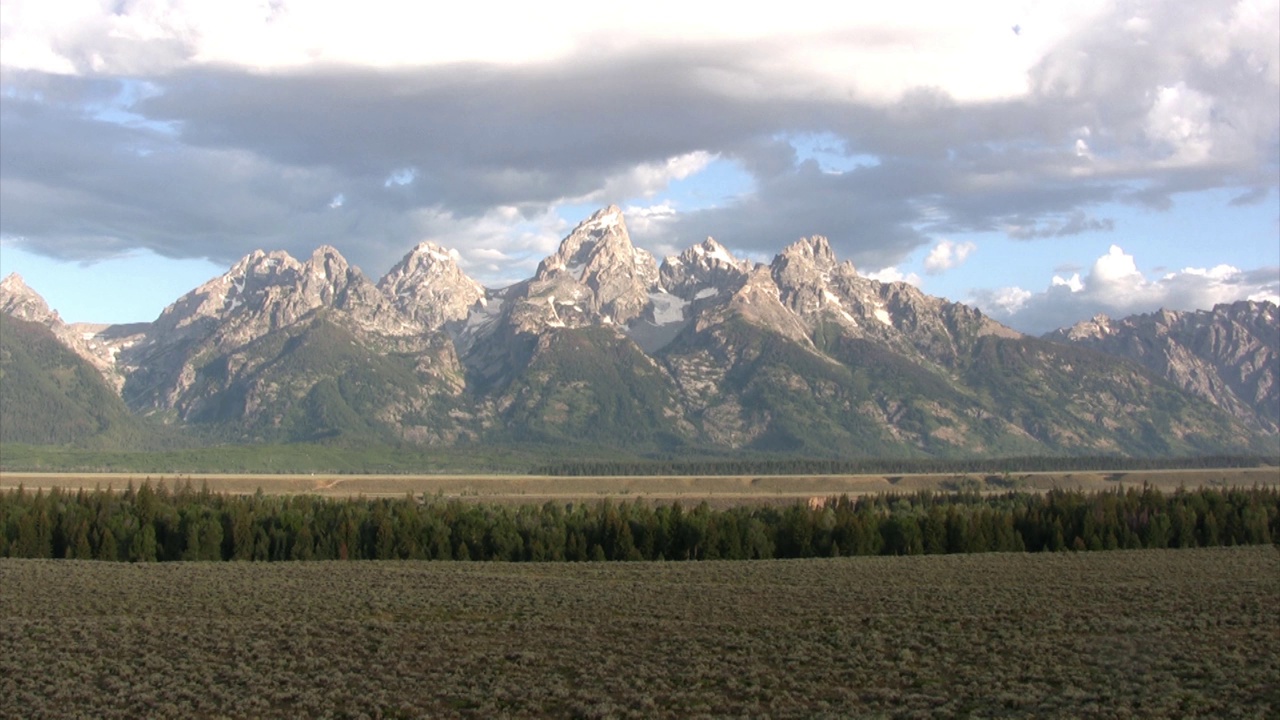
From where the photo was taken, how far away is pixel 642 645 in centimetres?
5672

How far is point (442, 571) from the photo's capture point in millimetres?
100062

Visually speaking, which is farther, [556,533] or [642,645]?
[556,533]

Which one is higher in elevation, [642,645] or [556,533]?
[642,645]

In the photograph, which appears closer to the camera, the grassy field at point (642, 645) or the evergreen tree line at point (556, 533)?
the grassy field at point (642, 645)

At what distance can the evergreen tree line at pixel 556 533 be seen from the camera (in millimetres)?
119688

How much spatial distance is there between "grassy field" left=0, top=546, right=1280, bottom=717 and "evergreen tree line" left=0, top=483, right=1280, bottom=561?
26531 millimetres

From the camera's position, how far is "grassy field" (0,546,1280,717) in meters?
44.1

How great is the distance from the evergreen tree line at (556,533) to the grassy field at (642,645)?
26531 mm

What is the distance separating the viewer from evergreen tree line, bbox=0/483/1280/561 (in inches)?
4712

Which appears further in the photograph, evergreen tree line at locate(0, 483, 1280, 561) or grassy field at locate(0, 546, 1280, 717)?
evergreen tree line at locate(0, 483, 1280, 561)

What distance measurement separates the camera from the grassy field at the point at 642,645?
44062 millimetres

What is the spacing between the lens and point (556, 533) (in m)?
123

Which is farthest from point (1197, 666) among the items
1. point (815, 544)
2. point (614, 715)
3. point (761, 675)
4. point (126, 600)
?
point (815, 544)

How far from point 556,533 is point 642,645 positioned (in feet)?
221
